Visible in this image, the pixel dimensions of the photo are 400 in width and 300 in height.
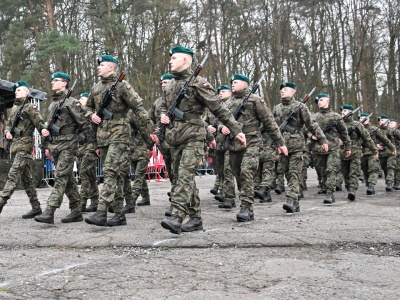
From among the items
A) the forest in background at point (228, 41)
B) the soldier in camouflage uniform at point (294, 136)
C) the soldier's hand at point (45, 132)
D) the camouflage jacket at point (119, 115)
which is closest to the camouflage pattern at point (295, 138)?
the soldier in camouflage uniform at point (294, 136)

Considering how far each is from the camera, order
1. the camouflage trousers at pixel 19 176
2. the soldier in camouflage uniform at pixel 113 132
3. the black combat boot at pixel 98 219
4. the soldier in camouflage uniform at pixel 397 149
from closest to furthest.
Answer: the black combat boot at pixel 98 219
the soldier in camouflage uniform at pixel 113 132
the camouflage trousers at pixel 19 176
the soldier in camouflage uniform at pixel 397 149

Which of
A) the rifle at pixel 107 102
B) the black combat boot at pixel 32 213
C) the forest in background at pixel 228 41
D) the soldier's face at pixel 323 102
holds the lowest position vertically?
the black combat boot at pixel 32 213

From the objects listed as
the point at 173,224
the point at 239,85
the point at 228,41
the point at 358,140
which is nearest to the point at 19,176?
the point at 173,224

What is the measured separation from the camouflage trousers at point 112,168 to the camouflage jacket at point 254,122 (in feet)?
5.10

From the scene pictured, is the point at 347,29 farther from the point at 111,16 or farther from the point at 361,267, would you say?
the point at 361,267

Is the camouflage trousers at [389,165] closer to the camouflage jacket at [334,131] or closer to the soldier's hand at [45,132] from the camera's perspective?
the camouflage jacket at [334,131]

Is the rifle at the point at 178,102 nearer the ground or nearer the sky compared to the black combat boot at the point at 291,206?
nearer the sky

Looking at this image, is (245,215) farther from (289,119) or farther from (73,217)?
(289,119)

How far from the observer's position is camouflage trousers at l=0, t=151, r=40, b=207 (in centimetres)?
741

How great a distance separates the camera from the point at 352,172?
1055 cm

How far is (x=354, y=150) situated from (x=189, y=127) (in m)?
6.13

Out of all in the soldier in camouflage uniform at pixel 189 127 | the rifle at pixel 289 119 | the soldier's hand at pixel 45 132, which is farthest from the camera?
the rifle at pixel 289 119

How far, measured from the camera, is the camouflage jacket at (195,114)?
19.3ft

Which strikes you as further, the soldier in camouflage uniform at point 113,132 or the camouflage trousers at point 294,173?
the camouflage trousers at point 294,173
